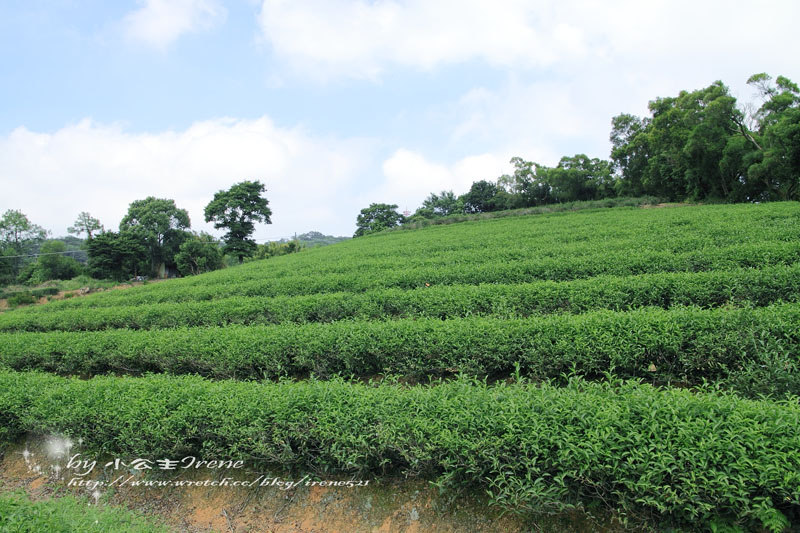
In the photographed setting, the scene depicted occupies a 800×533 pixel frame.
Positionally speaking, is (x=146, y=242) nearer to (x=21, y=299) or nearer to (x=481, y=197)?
(x=21, y=299)

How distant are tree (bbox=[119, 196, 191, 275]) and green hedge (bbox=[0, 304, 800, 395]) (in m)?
37.4

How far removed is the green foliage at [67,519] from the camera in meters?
2.37

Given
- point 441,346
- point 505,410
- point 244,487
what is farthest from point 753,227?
point 244,487

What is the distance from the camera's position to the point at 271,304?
823 cm

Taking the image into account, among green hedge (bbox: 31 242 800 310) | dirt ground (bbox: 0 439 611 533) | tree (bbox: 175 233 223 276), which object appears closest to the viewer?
dirt ground (bbox: 0 439 611 533)

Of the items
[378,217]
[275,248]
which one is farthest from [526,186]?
[275,248]

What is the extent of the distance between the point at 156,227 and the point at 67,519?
42.2m

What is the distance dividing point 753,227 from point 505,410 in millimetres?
11578

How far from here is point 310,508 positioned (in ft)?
10.3

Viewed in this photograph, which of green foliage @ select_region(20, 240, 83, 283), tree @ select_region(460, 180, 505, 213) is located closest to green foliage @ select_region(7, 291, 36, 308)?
green foliage @ select_region(20, 240, 83, 283)

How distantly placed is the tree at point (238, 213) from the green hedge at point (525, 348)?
33224 millimetres

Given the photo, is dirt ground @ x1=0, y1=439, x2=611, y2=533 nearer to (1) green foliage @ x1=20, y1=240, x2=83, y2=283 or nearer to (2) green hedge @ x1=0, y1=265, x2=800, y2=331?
(2) green hedge @ x1=0, y1=265, x2=800, y2=331

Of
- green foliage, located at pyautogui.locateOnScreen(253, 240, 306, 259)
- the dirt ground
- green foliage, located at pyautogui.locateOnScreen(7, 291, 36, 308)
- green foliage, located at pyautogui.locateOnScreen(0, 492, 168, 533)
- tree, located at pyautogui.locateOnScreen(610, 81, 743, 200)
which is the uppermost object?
tree, located at pyautogui.locateOnScreen(610, 81, 743, 200)

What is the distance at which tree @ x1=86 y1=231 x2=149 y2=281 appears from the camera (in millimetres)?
32562
